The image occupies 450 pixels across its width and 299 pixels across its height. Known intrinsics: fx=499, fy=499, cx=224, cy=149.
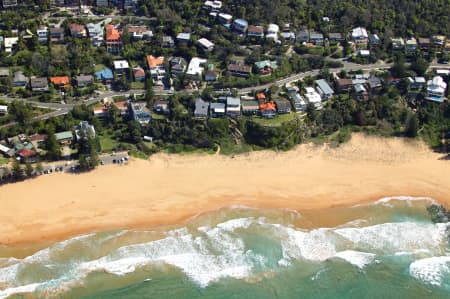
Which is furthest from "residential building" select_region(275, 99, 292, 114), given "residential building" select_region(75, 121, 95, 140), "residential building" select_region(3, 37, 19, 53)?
"residential building" select_region(3, 37, 19, 53)

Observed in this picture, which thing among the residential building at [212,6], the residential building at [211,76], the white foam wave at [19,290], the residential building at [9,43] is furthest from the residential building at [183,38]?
the white foam wave at [19,290]

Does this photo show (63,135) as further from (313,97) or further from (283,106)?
(313,97)

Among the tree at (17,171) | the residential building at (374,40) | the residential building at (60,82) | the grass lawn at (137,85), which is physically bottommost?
the tree at (17,171)

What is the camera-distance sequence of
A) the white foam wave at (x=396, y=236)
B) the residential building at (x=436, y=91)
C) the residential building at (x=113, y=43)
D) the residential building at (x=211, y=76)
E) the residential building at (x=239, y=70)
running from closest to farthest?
the white foam wave at (x=396, y=236) < the residential building at (x=436, y=91) < the residential building at (x=211, y=76) < the residential building at (x=239, y=70) < the residential building at (x=113, y=43)

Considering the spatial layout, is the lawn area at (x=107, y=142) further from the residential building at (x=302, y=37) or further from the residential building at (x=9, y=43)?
the residential building at (x=302, y=37)

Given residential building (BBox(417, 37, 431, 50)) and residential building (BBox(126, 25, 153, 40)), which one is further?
residential building (BBox(417, 37, 431, 50))

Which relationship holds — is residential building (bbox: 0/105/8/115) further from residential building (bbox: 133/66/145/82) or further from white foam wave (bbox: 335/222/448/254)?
white foam wave (bbox: 335/222/448/254)

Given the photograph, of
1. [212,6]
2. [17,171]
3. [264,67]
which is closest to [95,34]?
[212,6]
